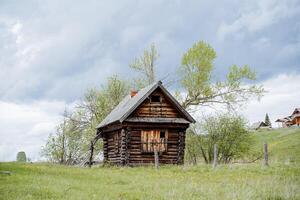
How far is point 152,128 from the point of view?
34.9m

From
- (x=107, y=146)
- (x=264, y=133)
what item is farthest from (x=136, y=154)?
(x=264, y=133)

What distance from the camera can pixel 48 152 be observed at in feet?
169

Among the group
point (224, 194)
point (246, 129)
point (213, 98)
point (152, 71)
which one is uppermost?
point (152, 71)

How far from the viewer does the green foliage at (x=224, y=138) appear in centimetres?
4553

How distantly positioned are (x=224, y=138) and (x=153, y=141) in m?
13.0

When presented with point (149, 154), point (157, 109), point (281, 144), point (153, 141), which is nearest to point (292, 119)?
point (281, 144)

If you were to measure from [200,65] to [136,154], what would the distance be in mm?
17273

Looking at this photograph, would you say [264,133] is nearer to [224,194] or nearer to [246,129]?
[246,129]

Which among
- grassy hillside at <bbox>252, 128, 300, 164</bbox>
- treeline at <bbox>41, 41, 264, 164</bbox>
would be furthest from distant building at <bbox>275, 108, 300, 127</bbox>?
treeline at <bbox>41, 41, 264, 164</bbox>

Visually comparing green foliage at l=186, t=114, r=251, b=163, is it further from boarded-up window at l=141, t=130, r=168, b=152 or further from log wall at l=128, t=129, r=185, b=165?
boarded-up window at l=141, t=130, r=168, b=152

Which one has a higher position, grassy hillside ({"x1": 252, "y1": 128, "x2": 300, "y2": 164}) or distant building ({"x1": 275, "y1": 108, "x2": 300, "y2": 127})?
distant building ({"x1": 275, "y1": 108, "x2": 300, "y2": 127})

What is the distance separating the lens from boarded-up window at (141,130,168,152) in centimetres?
3459

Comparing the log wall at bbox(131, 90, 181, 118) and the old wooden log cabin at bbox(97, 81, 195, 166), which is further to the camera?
the log wall at bbox(131, 90, 181, 118)

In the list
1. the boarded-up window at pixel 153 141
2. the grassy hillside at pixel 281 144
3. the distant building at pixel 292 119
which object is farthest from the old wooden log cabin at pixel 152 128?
the distant building at pixel 292 119
